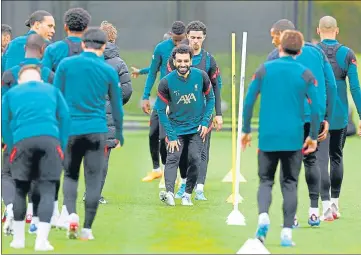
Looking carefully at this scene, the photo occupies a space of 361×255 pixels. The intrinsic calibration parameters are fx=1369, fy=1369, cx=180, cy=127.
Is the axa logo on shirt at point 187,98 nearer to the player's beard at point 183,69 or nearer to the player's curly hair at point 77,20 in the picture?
the player's beard at point 183,69

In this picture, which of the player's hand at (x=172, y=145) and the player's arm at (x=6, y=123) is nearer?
the player's arm at (x=6, y=123)

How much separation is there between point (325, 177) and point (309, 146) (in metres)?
1.87

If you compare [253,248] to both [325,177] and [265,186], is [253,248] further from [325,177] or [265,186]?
[325,177]

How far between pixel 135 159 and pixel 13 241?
9.68m

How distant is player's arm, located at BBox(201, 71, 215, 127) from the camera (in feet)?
48.0

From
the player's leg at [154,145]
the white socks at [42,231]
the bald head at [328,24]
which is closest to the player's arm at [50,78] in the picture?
the white socks at [42,231]

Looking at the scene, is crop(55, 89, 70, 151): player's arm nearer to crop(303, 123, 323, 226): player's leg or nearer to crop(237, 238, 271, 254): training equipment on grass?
crop(237, 238, 271, 254): training equipment on grass

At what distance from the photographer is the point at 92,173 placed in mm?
11672

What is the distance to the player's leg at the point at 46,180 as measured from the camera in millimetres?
10977

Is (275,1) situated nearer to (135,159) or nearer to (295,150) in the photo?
(135,159)

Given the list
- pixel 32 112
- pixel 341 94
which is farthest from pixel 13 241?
pixel 341 94

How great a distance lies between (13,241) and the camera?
1130 cm

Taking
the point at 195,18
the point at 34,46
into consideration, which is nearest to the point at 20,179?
the point at 34,46

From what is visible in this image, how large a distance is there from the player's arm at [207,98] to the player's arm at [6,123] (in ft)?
12.2
